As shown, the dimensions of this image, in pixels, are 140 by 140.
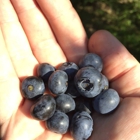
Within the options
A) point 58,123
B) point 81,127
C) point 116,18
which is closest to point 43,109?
point 58,123

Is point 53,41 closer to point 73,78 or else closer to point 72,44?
point 72,44

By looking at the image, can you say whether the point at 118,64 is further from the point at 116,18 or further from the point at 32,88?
the point at 116,18

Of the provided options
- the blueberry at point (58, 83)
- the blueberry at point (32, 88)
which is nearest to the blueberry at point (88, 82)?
the blueberry at point (58, 83)

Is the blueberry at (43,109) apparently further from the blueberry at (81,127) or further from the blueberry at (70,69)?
the blueberry at (70,69)

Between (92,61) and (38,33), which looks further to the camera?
(38,33)

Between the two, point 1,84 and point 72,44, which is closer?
point 1,84

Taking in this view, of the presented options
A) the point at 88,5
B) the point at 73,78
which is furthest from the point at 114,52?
the point at 88,5

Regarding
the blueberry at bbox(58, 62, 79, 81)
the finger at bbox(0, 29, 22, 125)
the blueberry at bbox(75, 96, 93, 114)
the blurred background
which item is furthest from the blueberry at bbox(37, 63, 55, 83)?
the blurred background

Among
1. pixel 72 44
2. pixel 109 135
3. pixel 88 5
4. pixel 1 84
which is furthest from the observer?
pixel 88 5
